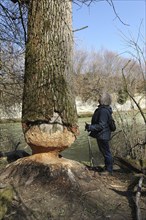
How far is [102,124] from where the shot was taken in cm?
616

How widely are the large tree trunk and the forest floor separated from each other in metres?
0.44

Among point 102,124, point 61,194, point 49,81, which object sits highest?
point 49,81

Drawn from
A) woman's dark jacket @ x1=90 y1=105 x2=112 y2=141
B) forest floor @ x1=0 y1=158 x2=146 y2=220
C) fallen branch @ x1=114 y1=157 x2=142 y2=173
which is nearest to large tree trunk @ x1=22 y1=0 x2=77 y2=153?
forest floor @ x1=0 y1=158 x2=146 y2=220

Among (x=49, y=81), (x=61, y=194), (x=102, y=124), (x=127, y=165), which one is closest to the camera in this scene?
(x=61, y=194)

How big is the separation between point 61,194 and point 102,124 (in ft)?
6.65

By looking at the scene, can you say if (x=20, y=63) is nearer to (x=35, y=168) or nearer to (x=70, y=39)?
(x=70, y=39)

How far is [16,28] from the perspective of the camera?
25.8 feet

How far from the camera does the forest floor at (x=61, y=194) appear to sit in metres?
4.09

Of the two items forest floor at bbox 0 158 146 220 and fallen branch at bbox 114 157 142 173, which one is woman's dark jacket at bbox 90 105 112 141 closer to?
fallen branch at bbox 114 157 142 173

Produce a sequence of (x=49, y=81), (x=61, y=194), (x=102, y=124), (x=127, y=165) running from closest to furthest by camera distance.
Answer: (x=61, y=194)
(x=49, y=81)
(x=102, y=124)
(x=127, y=165)

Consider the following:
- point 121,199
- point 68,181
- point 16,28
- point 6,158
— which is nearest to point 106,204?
point 121,199

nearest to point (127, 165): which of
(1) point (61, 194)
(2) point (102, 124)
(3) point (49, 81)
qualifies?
(2) point (102, 124)

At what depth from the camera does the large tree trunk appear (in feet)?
16.4

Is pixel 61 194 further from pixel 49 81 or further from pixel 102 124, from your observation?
pixel 102 124
